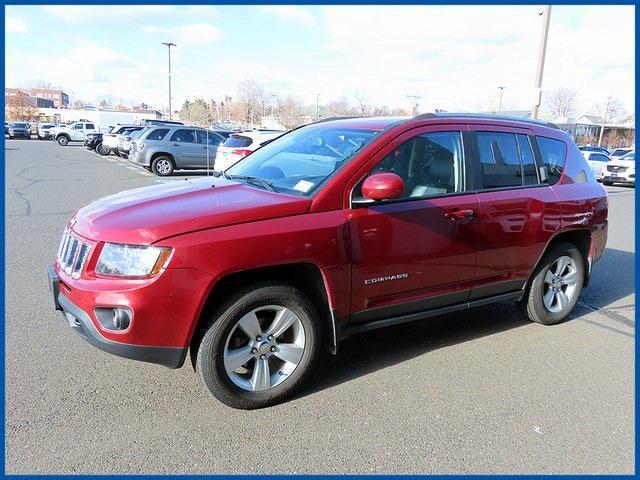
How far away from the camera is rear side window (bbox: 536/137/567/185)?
4602 millimetres

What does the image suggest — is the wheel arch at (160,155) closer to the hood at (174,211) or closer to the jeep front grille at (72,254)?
the hood at (174,211)

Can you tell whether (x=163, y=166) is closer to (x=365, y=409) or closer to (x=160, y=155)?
(x=160, y=155)

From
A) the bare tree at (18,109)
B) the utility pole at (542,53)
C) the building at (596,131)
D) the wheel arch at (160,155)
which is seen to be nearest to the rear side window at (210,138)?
the wheel arch at (160,155)

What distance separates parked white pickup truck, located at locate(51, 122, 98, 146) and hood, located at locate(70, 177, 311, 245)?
39135mm

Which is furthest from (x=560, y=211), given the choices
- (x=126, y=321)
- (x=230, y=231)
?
(x=126, y=321)

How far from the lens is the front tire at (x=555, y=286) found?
15.2 feet

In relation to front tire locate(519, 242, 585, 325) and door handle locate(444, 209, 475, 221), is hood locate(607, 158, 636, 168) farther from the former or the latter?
door handle locate(444, 209, 475, 221)

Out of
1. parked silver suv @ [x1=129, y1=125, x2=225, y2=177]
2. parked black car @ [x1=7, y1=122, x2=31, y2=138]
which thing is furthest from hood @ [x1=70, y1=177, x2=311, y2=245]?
parked black car @ [x1=7, y1=122, x2=31, y2=138]

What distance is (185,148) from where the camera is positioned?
18.0 metres

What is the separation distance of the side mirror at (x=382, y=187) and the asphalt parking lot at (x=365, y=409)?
134cm

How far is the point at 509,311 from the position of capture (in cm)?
518

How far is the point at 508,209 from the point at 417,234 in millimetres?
1024

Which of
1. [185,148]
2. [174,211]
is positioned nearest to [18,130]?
[185,148]

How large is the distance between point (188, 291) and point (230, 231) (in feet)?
1.38
